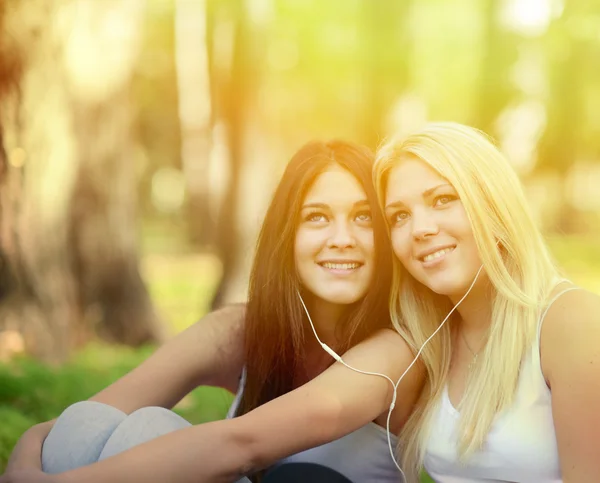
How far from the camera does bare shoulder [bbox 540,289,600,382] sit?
208 centimetres

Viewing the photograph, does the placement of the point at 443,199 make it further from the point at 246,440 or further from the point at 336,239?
the point at 246,440

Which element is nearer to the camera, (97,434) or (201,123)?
(97,434)

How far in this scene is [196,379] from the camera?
2.94 metres

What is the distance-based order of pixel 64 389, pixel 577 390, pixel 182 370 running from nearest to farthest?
pixel 577 390
pixel 182 370
pixel 64 389

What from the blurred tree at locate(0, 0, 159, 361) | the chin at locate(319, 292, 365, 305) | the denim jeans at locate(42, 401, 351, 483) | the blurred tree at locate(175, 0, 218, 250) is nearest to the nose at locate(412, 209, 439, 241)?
the chin at locate(319, 292, 365, 305)

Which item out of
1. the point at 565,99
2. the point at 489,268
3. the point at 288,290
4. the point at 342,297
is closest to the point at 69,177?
the point at 288,290

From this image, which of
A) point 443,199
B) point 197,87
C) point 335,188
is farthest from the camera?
point 197,87

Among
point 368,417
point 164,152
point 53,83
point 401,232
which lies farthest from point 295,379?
point 164,152

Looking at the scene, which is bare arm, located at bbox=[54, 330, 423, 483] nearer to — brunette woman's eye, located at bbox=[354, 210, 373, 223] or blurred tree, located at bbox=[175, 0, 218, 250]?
brunette woman's eye, located at bbox=[354, 210, 373, 223]

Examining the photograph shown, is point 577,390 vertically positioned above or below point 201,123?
below

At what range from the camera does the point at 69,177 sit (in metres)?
5.55

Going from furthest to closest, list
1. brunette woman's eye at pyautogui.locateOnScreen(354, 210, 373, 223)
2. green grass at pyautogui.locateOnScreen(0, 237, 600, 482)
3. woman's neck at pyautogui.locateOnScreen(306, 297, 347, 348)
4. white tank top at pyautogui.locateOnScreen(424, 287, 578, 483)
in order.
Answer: green grass at pyautogui.locateOnScreen(0, 237, 600, 482) < woman's neck at pyautogui.locateOnScreen(306, 297, 347, 348) < brunette woman's eye at pyautogui.locateOnScreen(354, 210, 373, 223) < white tank top at pyautogui.locateOnScreen(424, 287, 578, 483)

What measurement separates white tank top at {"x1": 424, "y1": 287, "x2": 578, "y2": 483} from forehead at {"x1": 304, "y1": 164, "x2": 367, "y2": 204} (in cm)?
81

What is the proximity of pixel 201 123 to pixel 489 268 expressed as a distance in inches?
602
